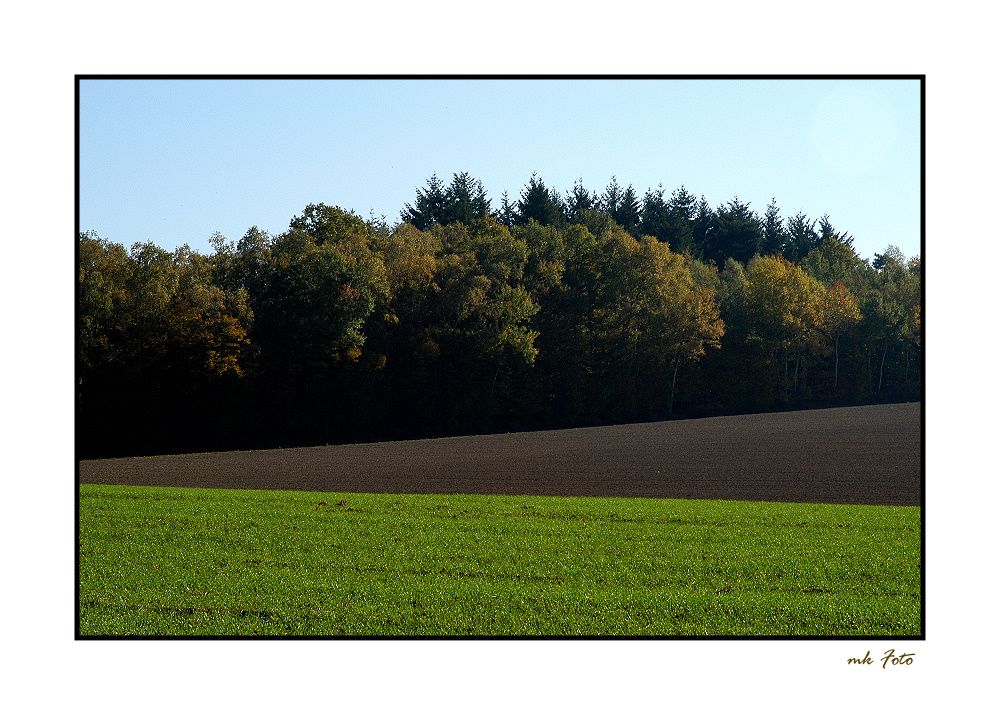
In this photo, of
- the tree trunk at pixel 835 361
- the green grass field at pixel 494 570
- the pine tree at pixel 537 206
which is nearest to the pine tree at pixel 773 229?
the pine tree at pixel 537 206

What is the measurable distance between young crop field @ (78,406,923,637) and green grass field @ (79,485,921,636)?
25 millimetres

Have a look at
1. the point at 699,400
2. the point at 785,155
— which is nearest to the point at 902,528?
the point at 785,155

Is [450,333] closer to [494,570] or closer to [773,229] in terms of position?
[494,570]

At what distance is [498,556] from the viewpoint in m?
8.66

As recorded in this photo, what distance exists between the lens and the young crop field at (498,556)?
640 cm

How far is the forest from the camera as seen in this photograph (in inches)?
1125

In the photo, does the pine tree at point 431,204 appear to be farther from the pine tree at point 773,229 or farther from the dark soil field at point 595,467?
the pine tree at point 773,229

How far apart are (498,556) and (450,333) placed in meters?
30.6

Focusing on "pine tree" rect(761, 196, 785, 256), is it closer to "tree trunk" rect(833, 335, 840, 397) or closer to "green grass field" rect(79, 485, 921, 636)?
"tree trunk" rect(833, 335, 840, 397)

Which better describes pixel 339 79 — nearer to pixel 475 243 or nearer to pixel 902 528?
pixel 902 528

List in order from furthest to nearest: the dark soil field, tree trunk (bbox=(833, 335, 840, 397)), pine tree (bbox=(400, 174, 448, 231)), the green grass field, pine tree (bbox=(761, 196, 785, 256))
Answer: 1. pine tree (bbox=(761, 196, 785, 256))
2. pine tree (bbox=(400, 174, 448, 231))
3. tree trunk (bbox=(833, 335, 840, 397))
4. the dark soil field
5. the green grass field

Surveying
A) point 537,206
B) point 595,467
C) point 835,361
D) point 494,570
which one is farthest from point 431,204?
point 494,570

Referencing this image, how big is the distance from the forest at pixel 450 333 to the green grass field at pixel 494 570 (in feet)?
42.7

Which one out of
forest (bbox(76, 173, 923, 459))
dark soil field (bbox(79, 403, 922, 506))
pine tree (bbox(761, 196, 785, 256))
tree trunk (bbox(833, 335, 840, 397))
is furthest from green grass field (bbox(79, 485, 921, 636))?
pine tree (bbox(761, 196, 785, 256))
